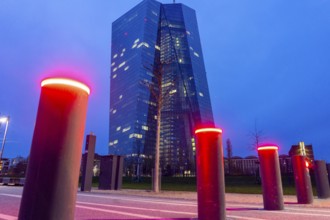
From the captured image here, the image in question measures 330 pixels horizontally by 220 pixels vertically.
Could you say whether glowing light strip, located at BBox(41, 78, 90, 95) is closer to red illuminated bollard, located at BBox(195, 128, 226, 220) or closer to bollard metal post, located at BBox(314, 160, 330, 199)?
red illuminated bollard, located at BBox(195, 128, 226, 220)

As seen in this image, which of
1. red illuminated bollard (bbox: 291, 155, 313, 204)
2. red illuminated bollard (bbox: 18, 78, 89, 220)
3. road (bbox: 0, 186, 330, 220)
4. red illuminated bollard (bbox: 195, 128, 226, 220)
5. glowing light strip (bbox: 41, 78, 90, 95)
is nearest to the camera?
red illuminated bollard (bbox: 18, 78, 89, 220)

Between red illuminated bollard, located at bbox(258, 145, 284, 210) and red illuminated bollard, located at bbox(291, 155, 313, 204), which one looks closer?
red illuminated bollard, located at bbox(258, 145, 284, 210)

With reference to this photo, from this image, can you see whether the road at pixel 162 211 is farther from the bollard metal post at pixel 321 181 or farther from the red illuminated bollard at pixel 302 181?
the bollard metal post at pixel 321 181

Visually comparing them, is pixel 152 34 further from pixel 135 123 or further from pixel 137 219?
pixel 137 219

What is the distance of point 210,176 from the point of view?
17.0 ft

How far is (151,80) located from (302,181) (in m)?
121

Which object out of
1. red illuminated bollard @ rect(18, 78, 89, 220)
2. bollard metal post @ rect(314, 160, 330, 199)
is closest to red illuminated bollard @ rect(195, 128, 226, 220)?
red illuminated bollard @ rect(18, 78, 89, 220)

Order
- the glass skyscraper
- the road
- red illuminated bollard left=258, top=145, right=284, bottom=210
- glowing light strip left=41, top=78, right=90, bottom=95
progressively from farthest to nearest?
the glass skyscraper < red illuminated bollard left=258, top=145, right=284, bottom=210 < the road < glowing light strip left=41, top=78, right=90, bottom=95

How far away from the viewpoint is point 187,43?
6048 inches

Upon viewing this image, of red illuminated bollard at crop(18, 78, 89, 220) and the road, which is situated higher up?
red illuminated bollard at crop(18, 78, 89, 220)

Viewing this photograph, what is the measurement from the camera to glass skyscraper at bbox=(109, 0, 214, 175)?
12962 cm

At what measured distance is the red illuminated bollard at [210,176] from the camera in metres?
5.12

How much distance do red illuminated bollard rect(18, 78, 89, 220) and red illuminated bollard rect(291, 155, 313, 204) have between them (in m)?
10.1

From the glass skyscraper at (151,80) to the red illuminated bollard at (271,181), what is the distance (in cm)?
11366
